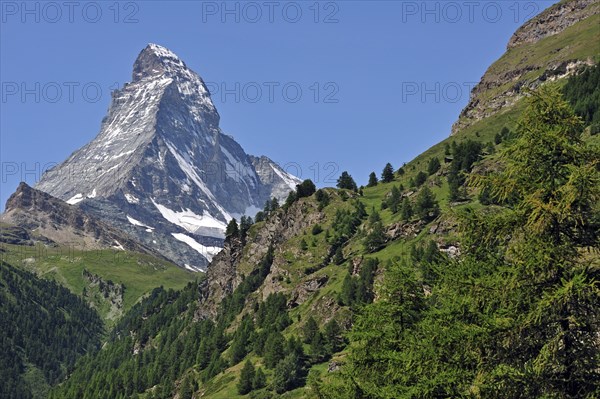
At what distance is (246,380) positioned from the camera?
15338 cm

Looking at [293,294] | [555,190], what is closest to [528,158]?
[555,190]

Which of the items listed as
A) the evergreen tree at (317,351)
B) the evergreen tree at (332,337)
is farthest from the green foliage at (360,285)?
the evergreen tree at (317,351)

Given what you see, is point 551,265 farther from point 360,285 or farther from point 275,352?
point 275,352

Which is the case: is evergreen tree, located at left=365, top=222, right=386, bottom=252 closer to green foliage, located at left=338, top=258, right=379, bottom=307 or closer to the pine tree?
green foliage, located at left=338, top=258, right=379, bottom=307

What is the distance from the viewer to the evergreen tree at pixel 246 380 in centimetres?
15277

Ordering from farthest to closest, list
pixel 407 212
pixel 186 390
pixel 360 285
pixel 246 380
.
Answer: pixel 407 212, pixel 186 390, pixel 360 285, pixel 246 380

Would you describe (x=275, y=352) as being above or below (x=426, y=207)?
below

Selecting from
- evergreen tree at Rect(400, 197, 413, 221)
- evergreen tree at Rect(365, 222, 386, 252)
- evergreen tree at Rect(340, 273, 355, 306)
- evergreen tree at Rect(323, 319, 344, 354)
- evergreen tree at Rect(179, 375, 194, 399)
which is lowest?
evergreen tree at Rect(323, 319, 344, 354)

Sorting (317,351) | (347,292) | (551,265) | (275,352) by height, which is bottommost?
(551,265)

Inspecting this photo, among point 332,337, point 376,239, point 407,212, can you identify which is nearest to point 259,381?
point 332,337

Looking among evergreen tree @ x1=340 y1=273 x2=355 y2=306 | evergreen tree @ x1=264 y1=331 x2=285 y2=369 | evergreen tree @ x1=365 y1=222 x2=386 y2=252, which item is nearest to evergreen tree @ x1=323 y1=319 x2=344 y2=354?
evergreen tree @ x1=340 y1=273 x2=355 y2=306

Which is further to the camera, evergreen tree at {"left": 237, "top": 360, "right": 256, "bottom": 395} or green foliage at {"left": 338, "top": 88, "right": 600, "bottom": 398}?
evergreen tree at {"left": 237, "top": 360, "right": 256, "bottom": 395}

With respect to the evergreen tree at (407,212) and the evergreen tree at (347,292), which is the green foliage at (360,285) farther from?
the evergreen tree at (407,212)

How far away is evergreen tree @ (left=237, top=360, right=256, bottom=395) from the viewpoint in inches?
6015
